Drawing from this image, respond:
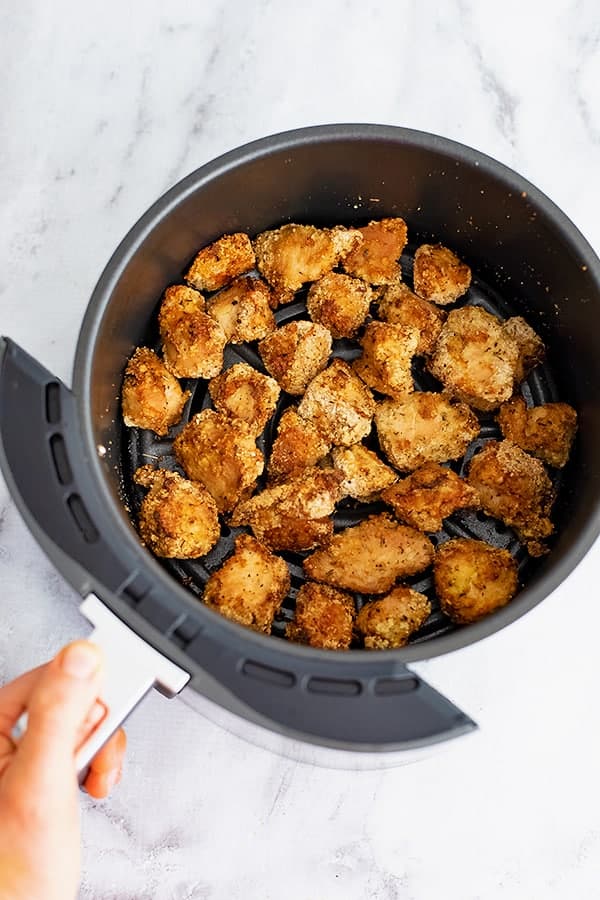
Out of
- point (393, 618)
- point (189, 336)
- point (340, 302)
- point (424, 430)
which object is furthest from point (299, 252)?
point (393, 618)

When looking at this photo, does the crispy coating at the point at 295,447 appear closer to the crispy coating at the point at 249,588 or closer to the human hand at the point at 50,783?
the crispy coating at the point at 249,588

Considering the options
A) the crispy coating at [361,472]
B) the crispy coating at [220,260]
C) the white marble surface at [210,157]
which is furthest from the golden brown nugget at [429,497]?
the crispy coating at [220,260]

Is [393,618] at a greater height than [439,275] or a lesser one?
lesser

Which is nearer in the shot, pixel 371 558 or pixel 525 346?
pixel 371 558

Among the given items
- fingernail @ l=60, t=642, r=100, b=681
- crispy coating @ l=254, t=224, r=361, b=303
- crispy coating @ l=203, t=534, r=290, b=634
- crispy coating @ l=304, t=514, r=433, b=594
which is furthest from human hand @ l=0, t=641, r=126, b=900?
crispy coating @ l=254, t=224, r=361, b=303

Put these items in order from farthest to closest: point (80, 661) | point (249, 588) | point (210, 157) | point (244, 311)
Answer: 1. point (210, 157)
2. point (244, 311)
3. point (249, 588)
4. point (80, 661)

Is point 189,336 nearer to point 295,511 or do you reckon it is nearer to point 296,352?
point 296,352
